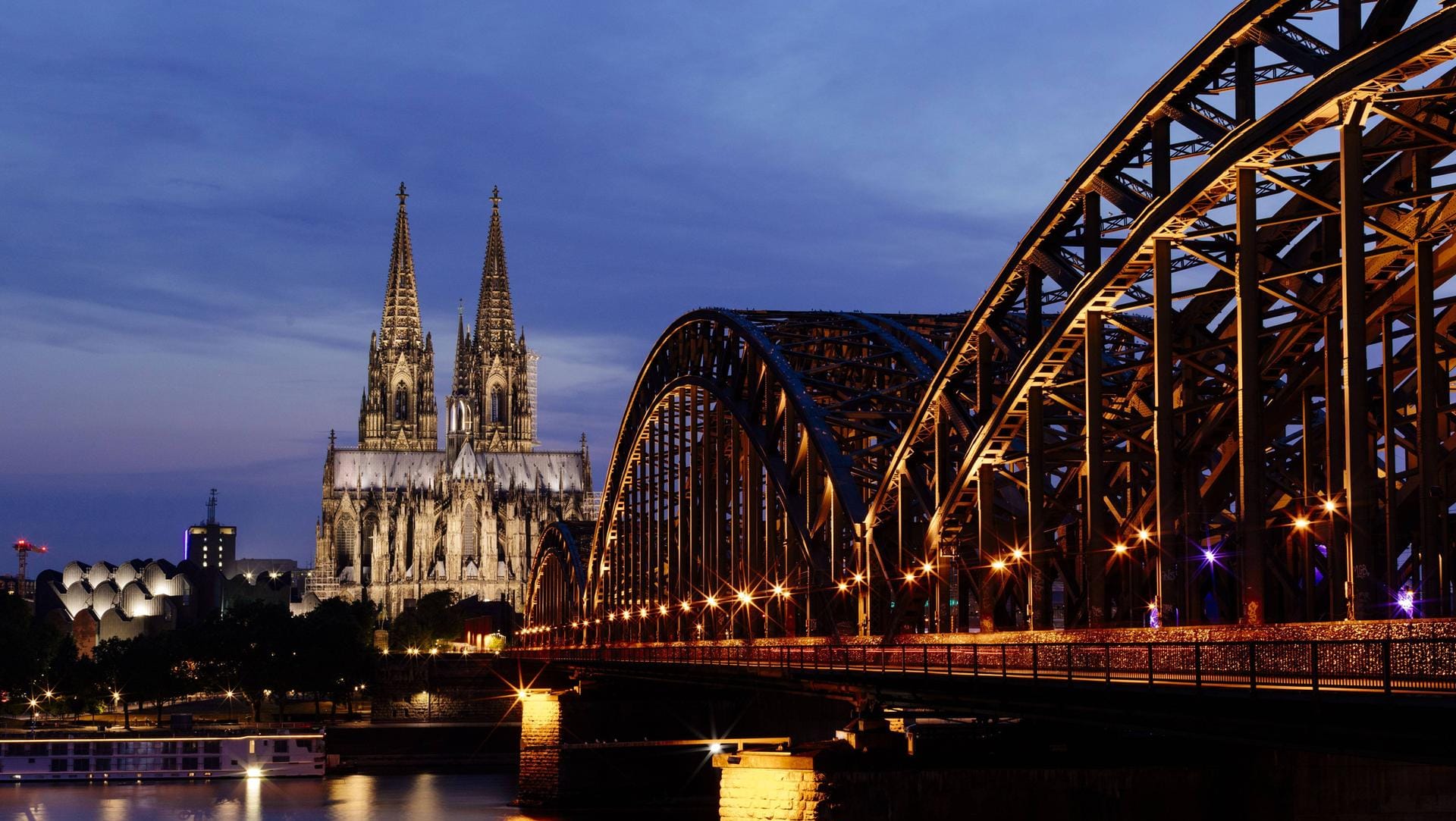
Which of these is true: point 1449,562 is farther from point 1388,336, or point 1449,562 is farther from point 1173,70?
point 1173,70

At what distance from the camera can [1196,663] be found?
27.5 metres

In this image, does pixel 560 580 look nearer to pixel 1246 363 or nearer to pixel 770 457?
pixel 770 457

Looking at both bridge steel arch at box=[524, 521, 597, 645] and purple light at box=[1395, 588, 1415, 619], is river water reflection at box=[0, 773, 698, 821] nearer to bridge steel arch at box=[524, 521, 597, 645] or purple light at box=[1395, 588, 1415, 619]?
bridge steel arch at box=[524, 521, 597, 645]

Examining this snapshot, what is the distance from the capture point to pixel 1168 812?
42.8 m

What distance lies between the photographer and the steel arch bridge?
29828 millimetres

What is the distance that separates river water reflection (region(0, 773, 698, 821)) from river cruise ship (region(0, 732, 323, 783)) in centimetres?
229

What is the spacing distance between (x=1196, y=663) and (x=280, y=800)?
83.9m

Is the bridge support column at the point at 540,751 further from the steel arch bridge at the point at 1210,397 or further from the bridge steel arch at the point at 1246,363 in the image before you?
the bridge steel arch at the point at 1246,363

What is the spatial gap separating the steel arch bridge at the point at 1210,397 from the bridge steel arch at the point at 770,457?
43 centimetres

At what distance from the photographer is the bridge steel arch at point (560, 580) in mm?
131500

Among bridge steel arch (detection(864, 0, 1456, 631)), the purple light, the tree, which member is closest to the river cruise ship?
the tree

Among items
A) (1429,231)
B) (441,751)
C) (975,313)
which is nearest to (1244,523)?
(1429,231)

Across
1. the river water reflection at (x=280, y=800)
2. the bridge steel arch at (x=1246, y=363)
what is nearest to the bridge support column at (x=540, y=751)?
the river water reflection at (x=280, y=800)

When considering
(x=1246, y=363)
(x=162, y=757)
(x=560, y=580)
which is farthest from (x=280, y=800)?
(x=1246, y=363)
